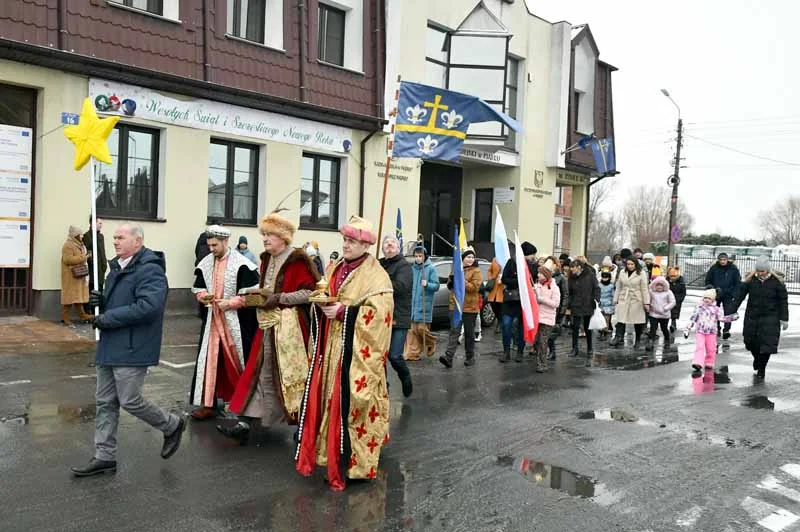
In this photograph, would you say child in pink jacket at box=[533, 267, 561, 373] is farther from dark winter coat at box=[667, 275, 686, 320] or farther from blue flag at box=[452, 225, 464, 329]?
dark winter coat at box=[667, 275, 686, 320]

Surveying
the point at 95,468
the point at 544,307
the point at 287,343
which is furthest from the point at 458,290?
the point at 95,468

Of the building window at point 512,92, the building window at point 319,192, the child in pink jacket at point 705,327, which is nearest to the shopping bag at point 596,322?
the child in pink jacket at point 705,327

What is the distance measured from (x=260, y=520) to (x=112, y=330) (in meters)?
1.72

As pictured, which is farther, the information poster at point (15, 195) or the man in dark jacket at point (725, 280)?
the man in dark jacket at point (725, 280)

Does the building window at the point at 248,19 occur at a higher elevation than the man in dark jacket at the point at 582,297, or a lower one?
higher

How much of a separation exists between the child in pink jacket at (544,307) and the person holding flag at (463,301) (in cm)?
96

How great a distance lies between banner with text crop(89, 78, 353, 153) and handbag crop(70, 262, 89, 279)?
273 cm

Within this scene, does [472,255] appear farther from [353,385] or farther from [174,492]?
[174,492]

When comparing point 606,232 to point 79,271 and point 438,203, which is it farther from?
point 79,271

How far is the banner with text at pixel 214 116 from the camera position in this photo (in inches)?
522

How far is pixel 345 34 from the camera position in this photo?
704 inches

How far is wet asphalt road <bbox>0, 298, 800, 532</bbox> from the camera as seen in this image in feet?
15.6

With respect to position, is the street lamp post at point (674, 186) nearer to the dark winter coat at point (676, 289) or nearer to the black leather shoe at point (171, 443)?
the dark winter coat at point (676, 289)

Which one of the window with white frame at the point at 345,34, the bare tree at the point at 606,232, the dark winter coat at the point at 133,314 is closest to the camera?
the dark winter coat at the point at 133,314
